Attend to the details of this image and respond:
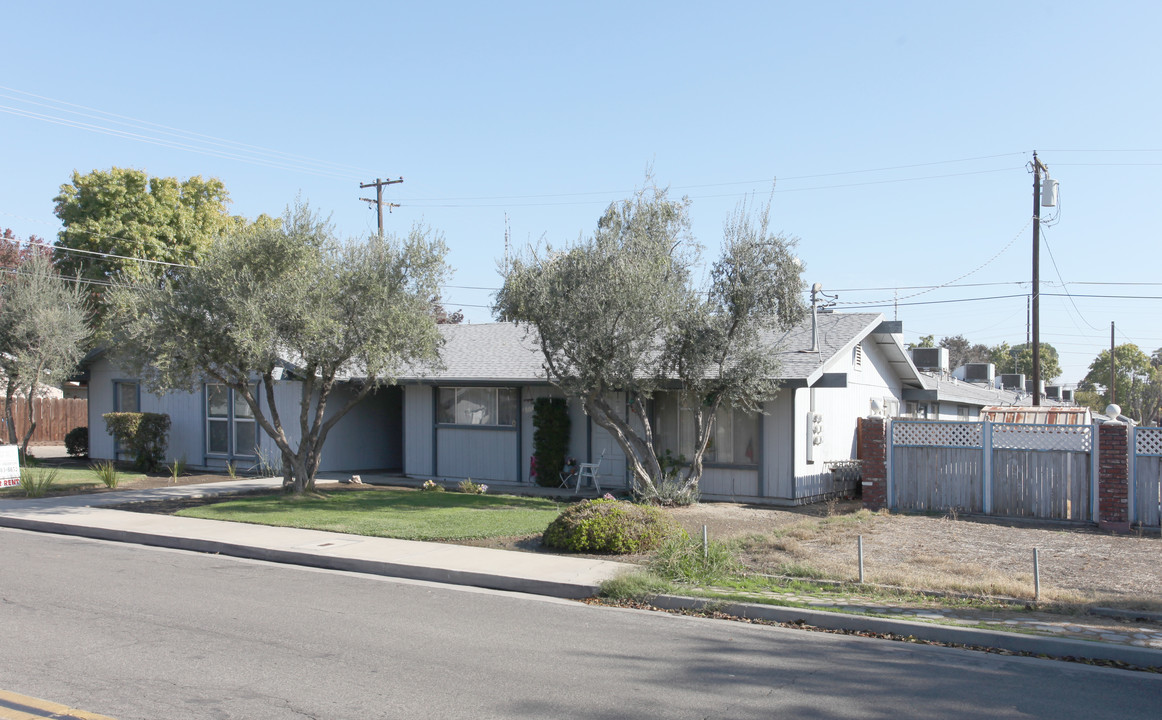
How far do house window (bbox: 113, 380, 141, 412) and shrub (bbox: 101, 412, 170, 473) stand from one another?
6.91ft

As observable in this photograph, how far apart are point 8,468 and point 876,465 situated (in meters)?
18.4

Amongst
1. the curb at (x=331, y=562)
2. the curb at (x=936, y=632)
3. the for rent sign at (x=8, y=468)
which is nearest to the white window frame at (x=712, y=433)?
the curb at (x=331, y=562)

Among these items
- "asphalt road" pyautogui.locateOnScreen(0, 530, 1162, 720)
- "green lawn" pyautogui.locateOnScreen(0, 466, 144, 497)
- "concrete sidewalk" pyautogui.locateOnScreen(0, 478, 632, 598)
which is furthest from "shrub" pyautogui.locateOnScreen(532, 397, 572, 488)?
"asphalt road" pyautogui.locateOnScreen(0, 530, 1162, 720)

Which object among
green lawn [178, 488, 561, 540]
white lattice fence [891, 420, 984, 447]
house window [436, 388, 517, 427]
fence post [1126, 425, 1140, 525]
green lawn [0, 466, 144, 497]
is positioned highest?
house window [436, 388, 517, 427]

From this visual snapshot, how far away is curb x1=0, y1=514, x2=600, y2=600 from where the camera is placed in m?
10.1

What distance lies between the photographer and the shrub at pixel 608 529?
39.1 feet

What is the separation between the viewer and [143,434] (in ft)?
75.3

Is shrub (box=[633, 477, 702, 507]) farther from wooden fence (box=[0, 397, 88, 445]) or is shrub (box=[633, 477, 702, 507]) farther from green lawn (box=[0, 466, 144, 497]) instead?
wooden fence (box=[0, 397, 88, 445])

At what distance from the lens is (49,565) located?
11.2 metres

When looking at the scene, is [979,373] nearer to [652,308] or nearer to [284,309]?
[652,308]

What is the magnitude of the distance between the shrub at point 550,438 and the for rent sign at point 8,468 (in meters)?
11.5

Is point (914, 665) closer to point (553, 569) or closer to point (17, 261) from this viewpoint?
point (553, 569)

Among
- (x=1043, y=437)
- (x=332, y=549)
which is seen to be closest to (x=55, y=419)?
(x=332, y=549)

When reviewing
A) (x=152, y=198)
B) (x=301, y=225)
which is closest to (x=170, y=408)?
(x=301, y=225)
